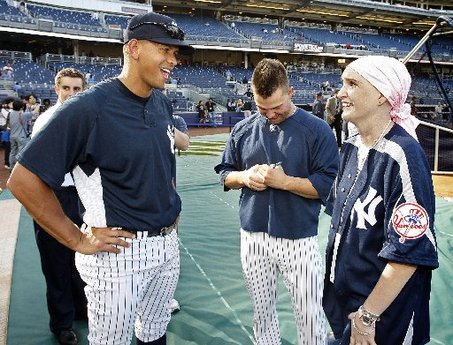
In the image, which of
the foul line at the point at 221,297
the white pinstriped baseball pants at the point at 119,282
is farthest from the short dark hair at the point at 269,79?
the foul line at the point at 221,297

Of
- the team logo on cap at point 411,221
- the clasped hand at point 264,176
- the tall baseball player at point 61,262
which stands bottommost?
the tall baseball player at point 61,262

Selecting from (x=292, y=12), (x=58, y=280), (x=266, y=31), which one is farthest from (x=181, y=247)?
(x=292, y=12)

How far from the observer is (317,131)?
7.83ft

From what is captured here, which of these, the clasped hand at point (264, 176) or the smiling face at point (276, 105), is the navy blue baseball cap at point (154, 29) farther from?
the clasped hand at point (264, 176)

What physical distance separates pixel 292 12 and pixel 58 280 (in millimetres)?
46804

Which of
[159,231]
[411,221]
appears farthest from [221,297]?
[411,221]

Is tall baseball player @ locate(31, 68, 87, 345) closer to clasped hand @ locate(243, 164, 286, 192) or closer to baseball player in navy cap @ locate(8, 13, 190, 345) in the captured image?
baseball player in navy cap @ locate(8, 13, 190, 345)

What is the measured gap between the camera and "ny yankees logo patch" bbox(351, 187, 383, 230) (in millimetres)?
1636

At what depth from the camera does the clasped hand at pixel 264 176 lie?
2281 millimetres

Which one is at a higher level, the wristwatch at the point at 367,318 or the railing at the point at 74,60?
the railing at the point at 74,60

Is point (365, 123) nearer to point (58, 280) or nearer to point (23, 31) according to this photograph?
point (58, 280)

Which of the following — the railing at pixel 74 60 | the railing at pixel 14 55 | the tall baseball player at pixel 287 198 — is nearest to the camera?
the tall baseball player at pixel 287 198

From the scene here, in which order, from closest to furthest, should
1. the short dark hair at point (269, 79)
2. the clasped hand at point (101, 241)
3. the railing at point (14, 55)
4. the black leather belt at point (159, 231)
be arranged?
the clasped hand at point (101, 241), the black leather belt at point (159, 231), the short dark hair at point (269, 79), the railing at point (14, 55)

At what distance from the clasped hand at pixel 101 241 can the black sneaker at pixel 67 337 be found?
4.89ft
